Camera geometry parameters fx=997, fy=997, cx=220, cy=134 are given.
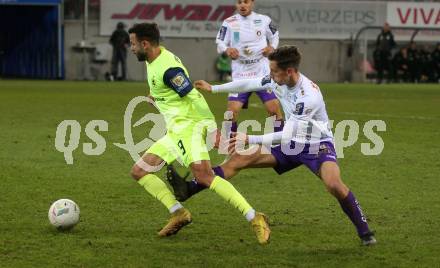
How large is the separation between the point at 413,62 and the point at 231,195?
30739 millimetres

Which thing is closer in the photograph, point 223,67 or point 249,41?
point 249,41

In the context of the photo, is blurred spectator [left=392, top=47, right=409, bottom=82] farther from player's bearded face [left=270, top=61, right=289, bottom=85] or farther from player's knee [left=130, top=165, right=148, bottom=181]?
player's bearded face [left=270, top=61, right=289, bottom=85]

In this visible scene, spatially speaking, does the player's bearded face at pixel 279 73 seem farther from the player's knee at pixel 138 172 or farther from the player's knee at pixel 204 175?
the player's knee at pixel 138 172

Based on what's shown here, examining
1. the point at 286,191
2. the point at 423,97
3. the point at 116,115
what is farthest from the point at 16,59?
the point at 286,191

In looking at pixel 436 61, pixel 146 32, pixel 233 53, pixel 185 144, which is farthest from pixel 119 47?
pixel 185 144

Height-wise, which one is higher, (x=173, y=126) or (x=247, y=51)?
(x=173, y=126)

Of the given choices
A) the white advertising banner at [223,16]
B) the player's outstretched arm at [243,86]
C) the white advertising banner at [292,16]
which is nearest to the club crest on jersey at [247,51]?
the player's outstretched arm at [243,86]

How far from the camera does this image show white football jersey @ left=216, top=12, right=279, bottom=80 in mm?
14617

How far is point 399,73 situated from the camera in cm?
3819

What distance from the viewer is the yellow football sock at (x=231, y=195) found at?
25.8 ft

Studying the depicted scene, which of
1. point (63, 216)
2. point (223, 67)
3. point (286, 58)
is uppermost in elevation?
point (286, 58)

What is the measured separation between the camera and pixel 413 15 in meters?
39.1

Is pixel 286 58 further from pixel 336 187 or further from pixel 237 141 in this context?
pixel 336 187

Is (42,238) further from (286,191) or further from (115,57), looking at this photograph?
(115,57)
